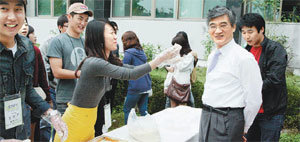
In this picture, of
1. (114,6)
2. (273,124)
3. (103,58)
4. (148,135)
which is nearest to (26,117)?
(103,58)

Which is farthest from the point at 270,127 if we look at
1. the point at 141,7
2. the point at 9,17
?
the point at 141,7

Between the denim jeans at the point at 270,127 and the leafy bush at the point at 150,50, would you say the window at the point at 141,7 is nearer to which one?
the leafy bush at the point at 150,50

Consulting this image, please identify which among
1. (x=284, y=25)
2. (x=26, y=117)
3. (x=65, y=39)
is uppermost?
(x=284, y=25)

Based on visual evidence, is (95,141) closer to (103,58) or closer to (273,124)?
(103,58)

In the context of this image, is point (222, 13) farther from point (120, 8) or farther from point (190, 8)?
point (120, 8)

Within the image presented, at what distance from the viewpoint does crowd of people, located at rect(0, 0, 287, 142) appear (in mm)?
1758

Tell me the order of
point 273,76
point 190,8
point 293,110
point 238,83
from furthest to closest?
point 190,8 → point 293,110 → point 273,76 → point 238,83

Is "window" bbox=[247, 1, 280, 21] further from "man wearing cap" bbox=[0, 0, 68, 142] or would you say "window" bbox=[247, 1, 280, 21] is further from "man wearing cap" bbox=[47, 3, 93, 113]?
"man wearing cap" bbox=[0, 0, 68, 142]

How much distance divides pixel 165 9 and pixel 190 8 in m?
0.83

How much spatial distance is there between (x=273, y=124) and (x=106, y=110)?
158 centimetres

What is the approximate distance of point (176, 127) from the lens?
2557 mm

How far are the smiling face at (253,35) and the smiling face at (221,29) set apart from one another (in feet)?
1.87

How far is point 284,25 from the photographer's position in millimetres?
7027

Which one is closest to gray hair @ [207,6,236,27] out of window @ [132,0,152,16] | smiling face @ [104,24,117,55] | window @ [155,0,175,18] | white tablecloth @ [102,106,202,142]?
smiling face @ [104,24,117,55]
